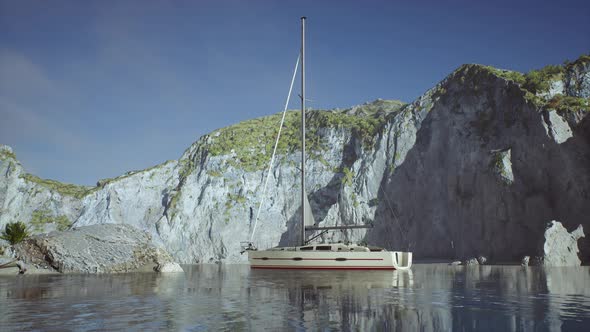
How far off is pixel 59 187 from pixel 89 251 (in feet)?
277

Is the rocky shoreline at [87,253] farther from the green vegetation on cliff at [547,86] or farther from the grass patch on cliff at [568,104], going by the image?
the green vegetation on cliff at [547,86]

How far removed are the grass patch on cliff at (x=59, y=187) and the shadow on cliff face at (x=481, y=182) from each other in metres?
73.5

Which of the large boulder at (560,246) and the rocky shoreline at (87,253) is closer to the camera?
the rocky shoreline at (87,253)

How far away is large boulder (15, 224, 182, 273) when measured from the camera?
121ft

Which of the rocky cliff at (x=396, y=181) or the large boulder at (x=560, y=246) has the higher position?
the rocky cliff at (x=396, y=181)

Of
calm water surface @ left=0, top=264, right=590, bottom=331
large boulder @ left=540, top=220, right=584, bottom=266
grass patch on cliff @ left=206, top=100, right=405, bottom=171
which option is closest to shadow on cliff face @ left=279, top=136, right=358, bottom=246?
grass patch on cliff @ left=206, top=100, right=405, bottom=171

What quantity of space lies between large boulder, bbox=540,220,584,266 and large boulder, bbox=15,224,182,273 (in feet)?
133

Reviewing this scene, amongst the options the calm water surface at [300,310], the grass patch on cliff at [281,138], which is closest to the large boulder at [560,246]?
the calm water surface at [300,310]

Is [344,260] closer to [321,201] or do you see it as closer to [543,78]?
[543,78]

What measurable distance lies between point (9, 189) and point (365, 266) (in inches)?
3734

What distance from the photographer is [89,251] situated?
37.5 meters

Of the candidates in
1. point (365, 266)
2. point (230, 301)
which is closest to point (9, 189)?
point (365, 266)

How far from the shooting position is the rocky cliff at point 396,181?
197 feet

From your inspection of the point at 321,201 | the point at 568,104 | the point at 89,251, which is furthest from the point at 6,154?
the point at 568,104
